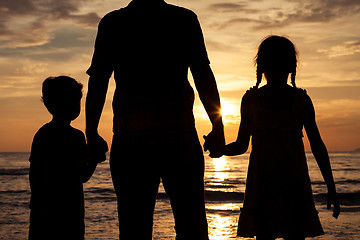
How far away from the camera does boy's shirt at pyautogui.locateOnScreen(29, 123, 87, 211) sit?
350 centimetres

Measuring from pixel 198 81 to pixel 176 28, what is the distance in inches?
13.0

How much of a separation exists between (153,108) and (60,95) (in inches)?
58.2

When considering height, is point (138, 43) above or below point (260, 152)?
above

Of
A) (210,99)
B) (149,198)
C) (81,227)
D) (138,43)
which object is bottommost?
(81,227)

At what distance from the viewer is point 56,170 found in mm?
3531

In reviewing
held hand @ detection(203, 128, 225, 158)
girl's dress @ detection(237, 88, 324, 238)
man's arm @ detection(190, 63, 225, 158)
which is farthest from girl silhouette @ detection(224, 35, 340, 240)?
man's arm @ detection(190, 63, 225, 158)

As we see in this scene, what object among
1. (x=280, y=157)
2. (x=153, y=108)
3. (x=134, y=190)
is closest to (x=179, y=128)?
(x=153, y=108)

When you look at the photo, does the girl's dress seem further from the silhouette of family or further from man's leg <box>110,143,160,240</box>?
man's leg <box>110,143,160,240</box>

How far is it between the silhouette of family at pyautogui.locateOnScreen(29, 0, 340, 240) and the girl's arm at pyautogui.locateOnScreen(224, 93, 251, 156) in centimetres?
13

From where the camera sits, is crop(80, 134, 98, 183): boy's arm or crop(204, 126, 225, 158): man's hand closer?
crop(204, 126, 225, 158): man's hand

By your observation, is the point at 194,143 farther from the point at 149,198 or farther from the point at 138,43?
the point at 138,43

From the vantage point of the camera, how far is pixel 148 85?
7.70 ft

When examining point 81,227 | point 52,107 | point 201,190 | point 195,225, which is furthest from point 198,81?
point 81,227

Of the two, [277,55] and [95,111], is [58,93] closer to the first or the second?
[95,111]
